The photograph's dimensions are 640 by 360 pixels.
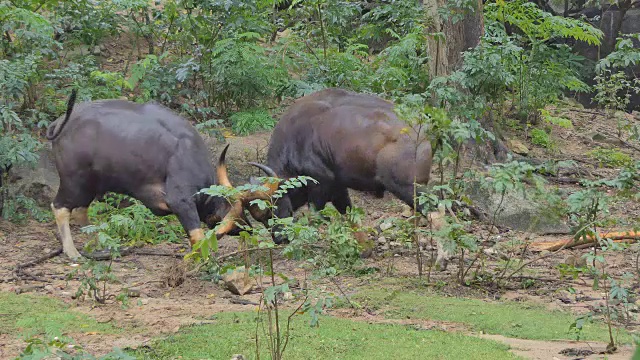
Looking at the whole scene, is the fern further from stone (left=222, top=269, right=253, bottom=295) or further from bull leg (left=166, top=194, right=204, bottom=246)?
stone (left=222, top=269, right=253, bottom=295)

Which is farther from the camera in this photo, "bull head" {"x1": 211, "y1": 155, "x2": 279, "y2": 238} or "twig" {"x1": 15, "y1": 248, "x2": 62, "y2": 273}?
"bull head" {"x1": 211, "y1": 155, "x2": 279, "y2": 238}

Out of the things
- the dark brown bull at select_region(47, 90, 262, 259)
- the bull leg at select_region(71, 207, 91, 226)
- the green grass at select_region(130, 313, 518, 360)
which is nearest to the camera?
the green grass at select_region(130, 313, 518, 360)

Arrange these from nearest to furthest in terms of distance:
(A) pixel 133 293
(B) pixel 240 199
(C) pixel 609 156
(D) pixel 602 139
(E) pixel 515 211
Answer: (A) pixel 133 293, (B) pixel 240 199, (E) pixel 515 211, (C) pixel 609 156, (D) pixel 602 139

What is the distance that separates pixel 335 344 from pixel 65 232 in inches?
156

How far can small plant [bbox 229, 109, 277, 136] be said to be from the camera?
10234 millimetres

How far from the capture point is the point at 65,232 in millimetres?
7805

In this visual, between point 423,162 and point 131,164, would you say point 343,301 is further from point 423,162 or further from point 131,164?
point 131,164

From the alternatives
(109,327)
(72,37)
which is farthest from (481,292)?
(72,37)

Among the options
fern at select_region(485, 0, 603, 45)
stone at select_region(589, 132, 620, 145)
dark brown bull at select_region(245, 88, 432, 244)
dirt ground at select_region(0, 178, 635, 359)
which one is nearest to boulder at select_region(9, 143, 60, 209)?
dirt ground at select_region(0, 178, 635, 359)

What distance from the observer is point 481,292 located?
6.60 m

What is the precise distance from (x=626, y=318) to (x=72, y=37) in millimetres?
8571

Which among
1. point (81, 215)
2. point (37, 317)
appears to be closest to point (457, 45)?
point (81, 215)

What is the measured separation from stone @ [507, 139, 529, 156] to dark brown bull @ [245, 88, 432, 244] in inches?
156

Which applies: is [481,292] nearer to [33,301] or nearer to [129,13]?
[33,301]
